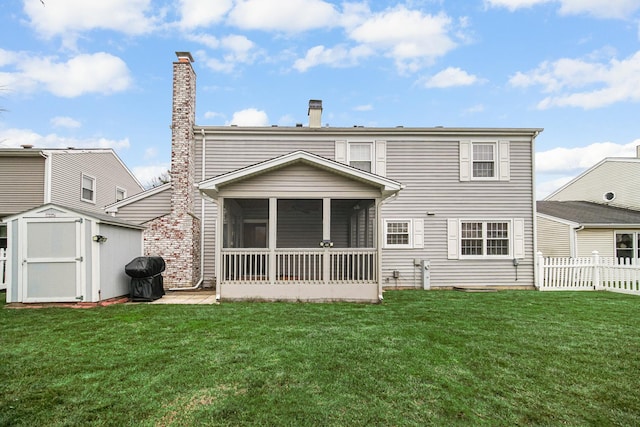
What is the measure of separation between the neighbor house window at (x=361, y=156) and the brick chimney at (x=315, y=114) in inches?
53.9

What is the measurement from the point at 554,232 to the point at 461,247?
601cm

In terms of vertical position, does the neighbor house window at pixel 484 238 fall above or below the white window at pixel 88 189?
below

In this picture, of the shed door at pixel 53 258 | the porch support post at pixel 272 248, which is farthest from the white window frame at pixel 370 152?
the shed door at pixel 53 258

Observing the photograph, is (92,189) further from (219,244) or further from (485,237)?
(485,237)

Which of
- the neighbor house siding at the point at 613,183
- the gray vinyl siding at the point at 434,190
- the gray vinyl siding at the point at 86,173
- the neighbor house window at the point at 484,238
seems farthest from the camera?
the neighbor house siding at the point at 613,183

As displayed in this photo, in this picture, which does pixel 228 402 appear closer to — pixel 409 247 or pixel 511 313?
pixel 511 313

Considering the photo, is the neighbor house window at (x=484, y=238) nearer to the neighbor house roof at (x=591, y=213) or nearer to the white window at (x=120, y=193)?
Result: the neighbor house roof at (x=591, y=213)

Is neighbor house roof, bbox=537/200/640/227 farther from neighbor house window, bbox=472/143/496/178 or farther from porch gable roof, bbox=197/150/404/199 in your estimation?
porch gable roof, bbox=197/150/404/199

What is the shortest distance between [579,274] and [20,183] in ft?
60.9

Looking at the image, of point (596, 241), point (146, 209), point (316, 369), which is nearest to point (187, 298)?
point (146, 209)

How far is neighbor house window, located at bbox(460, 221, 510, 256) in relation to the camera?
11.5 meters

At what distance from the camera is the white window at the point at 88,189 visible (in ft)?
45.7

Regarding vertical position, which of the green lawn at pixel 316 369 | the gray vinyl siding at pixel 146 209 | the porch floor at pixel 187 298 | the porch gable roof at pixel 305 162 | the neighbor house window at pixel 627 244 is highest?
the porch gable roof at pixel 305 162

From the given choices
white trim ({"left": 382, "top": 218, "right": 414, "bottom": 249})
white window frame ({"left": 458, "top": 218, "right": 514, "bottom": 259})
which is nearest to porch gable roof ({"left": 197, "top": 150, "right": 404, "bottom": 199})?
white trim ({"left": 382, "top": 218, "right": 414, "bottom": 249})
